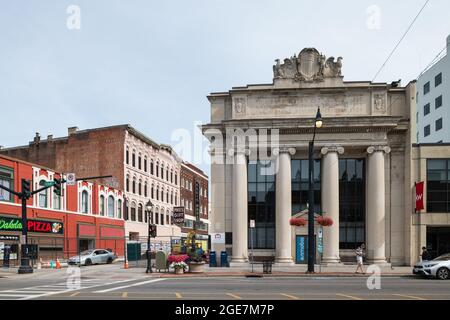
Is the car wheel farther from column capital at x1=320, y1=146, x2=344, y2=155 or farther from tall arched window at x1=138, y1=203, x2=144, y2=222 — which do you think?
tall arched window at x1=138, y1=203, x2=144, y2=222

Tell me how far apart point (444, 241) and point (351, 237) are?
22.6ft

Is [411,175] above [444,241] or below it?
above

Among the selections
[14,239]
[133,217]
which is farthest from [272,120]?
[133,217]

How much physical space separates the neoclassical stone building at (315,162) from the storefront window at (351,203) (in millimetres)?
81

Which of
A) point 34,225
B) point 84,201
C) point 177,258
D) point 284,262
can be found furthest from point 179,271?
point 84,201

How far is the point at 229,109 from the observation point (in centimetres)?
3928

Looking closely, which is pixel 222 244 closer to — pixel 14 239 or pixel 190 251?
pixel 190 251

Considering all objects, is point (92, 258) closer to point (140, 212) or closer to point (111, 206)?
point (111, 206)

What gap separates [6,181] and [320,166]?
990 inches

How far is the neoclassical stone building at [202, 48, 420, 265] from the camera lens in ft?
120

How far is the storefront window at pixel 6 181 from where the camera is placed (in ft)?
122

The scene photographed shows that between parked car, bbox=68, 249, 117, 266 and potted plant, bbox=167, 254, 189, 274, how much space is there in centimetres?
973
